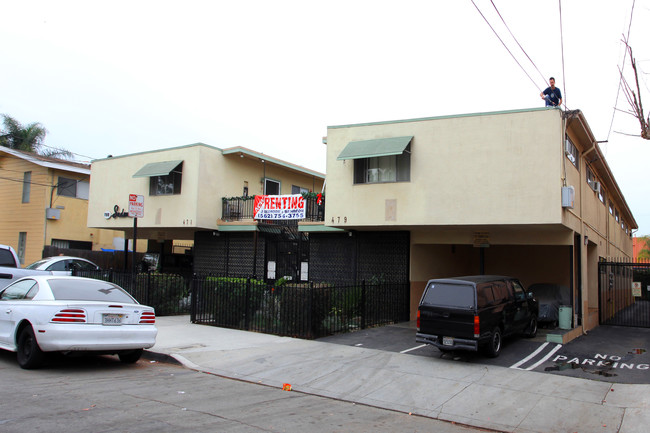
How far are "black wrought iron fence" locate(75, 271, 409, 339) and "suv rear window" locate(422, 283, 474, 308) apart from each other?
2.84m

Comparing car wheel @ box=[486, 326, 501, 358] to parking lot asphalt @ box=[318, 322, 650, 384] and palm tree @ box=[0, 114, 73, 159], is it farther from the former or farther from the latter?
palm tree @ box=[0, 114, 73, 159]

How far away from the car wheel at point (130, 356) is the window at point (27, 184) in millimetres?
21188

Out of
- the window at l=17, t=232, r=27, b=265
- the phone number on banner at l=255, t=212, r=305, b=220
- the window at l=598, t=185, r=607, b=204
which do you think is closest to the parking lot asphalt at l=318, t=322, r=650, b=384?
the phone number on banner at l=255, t=212, r=305, b=220

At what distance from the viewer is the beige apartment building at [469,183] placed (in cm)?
1287

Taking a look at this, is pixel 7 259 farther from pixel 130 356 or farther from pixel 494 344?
pixel 494 344

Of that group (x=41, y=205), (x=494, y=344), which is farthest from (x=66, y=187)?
(x=494, y=344)

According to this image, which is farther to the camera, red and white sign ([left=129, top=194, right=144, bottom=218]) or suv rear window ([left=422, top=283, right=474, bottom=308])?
red and white sign ([left=129, top=194, right=144, bottom=218])

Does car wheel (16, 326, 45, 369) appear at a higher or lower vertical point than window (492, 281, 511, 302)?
lower

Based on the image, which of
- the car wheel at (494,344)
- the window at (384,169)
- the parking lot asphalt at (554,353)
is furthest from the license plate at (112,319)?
the window at (384,169)

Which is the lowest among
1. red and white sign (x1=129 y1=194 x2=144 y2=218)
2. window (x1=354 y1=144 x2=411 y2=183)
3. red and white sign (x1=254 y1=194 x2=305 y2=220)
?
red and white sign (x1=129 y1=194 x2=144 y2=218)

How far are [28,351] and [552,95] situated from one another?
13.3 m

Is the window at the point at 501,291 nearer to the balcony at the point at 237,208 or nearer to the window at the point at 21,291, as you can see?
the window at the point at 21,291

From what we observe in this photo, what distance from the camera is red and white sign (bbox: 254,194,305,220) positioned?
18.3m

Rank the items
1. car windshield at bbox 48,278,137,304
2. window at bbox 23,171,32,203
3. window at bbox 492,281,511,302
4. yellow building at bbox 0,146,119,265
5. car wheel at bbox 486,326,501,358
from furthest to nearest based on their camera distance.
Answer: window at bbox 23,171,32,203
yellow building at bbox 0,146,119,265
window at bbox 492,281,511,302
car wheel at bbox 486,326,501,358
car windshield at bbox 48,278,137,304
